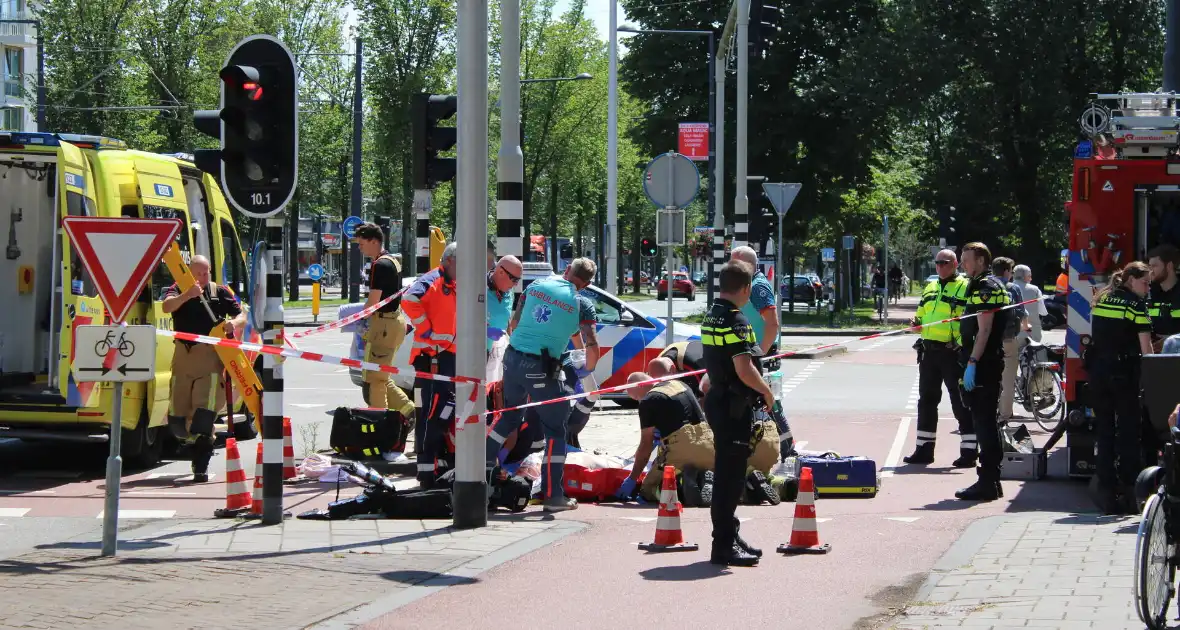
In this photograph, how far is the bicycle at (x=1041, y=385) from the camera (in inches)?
661

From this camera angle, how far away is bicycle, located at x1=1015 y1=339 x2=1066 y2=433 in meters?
→ 16.8

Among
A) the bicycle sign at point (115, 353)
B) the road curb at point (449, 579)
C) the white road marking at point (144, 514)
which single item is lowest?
the white road marking at point (144, 514)

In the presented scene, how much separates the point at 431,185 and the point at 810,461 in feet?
11.7

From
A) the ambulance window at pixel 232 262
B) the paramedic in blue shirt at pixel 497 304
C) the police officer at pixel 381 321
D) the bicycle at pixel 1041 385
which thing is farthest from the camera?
the bicycle at pixel 1041 385

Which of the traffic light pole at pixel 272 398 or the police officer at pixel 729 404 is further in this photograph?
the traffic light pole at pixel 272 398

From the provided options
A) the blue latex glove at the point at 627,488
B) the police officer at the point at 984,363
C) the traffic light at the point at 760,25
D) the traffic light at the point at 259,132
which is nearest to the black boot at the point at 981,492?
the police officer at the point at 984,363

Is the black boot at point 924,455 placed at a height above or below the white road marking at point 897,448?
above

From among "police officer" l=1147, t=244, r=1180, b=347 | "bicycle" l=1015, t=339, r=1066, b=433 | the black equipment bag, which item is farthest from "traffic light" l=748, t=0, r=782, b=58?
"police officer" l=1147, t=244, r=1180, b=347

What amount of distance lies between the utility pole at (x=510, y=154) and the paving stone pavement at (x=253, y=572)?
2.04 metres

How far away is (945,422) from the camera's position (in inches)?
696

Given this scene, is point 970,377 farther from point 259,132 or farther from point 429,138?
point 259,132

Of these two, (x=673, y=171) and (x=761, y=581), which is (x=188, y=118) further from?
(x=761, y=581)

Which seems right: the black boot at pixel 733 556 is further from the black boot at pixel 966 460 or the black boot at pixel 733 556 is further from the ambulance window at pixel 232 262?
the ambulance window at pixel 232 262

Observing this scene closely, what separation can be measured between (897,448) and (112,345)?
8721mm
